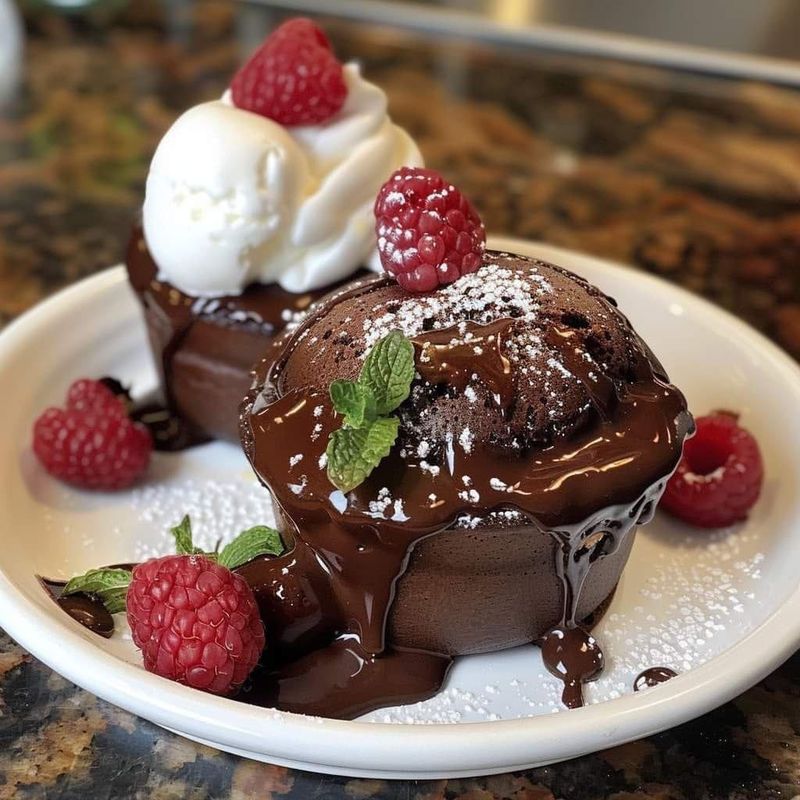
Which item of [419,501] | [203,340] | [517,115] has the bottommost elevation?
[517,115]

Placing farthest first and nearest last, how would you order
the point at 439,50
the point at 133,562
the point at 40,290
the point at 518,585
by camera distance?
the point at 439,50, the point at 40,290, the point at 133,562, the point at 518,585

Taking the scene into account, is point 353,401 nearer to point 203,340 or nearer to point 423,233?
point 423,233

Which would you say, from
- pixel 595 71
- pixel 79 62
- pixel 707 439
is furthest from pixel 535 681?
pixel 79 62

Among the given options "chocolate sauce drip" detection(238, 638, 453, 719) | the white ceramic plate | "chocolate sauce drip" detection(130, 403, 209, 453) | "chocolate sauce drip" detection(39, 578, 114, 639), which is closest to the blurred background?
the white ceramic plate

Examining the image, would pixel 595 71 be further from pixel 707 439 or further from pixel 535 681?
pixel 535 681

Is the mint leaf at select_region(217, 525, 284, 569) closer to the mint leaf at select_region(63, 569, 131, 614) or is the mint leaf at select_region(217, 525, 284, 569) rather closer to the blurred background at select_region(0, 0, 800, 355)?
the mint leaf at select_region(63, 569, 131, 614)

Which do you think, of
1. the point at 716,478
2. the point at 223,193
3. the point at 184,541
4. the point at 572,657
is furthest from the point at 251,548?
the point at 716,478
